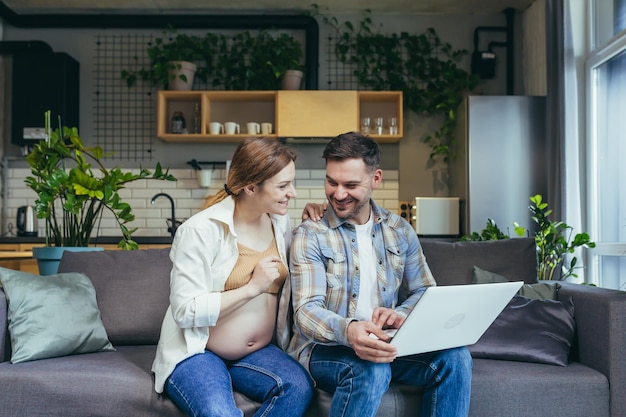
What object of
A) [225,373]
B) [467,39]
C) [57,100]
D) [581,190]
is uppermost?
[467,39]

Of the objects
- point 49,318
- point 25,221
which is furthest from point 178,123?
point 49,318

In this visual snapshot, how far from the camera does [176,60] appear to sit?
545 cm

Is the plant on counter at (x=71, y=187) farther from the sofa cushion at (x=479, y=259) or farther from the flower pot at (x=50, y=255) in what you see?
the sofa cushion at (x=479, y=259)

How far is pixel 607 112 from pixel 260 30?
2797 mm

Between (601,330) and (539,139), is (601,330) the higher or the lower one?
the lower one

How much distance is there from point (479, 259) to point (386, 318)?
95 centimetres

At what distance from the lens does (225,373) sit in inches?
78.4

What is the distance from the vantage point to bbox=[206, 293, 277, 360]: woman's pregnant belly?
208cm

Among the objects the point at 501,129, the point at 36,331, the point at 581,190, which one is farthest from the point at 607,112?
the point at 36,331

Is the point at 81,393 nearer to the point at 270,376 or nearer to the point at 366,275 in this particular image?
the point at 270,376

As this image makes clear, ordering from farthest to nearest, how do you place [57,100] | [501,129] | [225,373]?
[57,100], [501,129], [225,373]

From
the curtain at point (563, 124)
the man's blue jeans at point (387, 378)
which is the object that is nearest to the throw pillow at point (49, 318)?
the man's blue jeans at point (387, 378)

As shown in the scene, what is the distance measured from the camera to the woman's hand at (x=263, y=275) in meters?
1.97

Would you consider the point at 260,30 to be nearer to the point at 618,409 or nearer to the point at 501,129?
the point at 501,129
